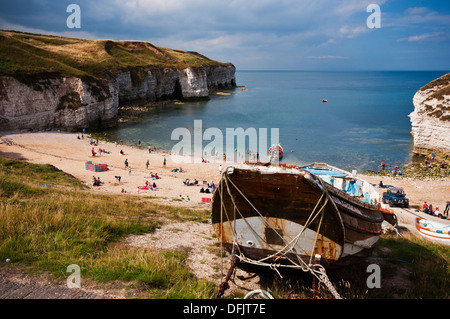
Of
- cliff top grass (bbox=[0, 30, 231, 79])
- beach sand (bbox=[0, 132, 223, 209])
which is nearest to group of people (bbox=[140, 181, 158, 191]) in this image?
beach sand (bbox=[0, 132, 223, 209])

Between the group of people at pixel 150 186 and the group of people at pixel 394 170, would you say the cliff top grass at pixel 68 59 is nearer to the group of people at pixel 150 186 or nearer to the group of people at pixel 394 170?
the group of people at pixel 150 186

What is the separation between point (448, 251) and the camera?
401 inches

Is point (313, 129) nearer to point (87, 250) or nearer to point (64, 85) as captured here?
point (64, 85)

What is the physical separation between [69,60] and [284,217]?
2593 inches

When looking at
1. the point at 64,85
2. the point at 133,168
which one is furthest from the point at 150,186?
the point at 64,85

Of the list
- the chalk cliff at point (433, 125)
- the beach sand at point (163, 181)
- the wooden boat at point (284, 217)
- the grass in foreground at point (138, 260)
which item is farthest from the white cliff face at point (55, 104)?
the chalk cliff at point (433, 125)

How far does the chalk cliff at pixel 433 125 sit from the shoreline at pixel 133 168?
10.0 m

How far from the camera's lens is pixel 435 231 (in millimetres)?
15383

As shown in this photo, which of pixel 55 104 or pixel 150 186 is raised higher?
pixel 55 104

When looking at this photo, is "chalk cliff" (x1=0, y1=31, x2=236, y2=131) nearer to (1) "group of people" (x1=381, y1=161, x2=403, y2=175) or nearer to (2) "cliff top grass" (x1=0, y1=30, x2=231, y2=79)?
(2) "cliff top grass" (x1=0, y1=30, x2=231, y2=79)

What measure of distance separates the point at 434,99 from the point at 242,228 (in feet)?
155

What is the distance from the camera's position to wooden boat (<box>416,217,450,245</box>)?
586 inches

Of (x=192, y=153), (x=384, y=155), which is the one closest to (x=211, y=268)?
(x=192, y=153)
